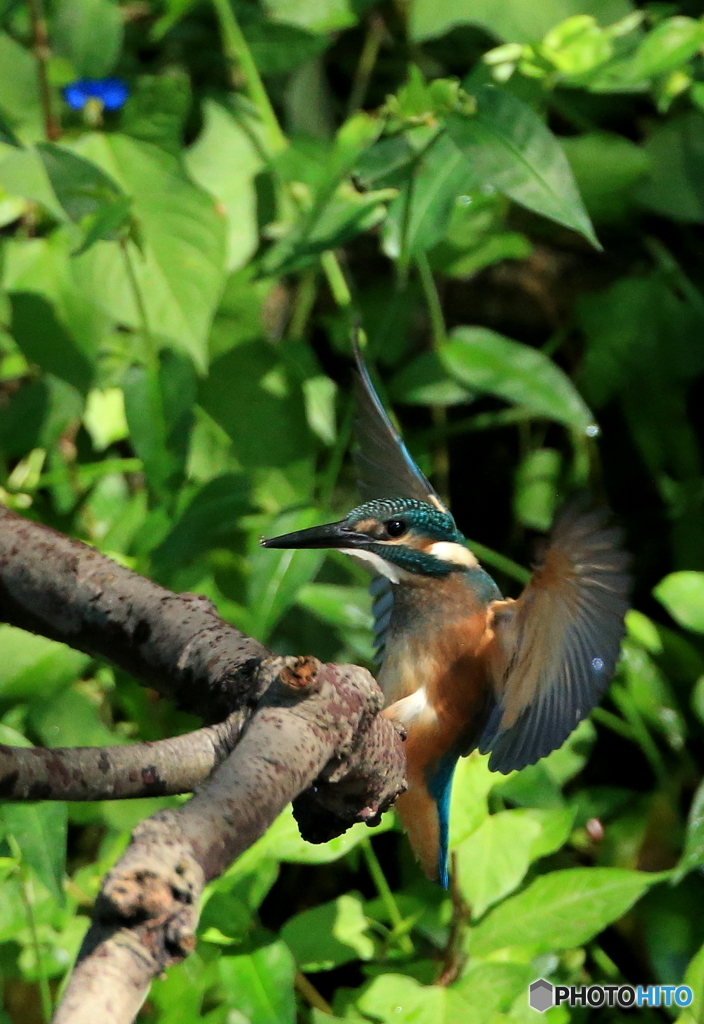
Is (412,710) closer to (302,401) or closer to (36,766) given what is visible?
(36,766)

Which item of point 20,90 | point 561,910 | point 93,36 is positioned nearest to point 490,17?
point 93,36

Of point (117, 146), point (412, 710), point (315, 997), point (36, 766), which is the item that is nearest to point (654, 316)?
point (117, 146)

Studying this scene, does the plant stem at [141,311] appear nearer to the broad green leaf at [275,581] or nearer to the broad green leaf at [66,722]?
the broad green leaf at [275,581]

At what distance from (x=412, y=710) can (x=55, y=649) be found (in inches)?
18.4

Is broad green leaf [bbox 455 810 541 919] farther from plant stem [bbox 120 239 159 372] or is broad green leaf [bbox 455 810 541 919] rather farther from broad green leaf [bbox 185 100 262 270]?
broad green leaf [bbox 185 100 262 270]

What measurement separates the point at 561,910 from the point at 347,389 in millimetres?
1089

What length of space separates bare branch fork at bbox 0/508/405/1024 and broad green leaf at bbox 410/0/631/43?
118 cm

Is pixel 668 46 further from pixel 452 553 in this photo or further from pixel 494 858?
pixel 494 858

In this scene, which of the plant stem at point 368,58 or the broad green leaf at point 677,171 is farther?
the plant stem at point 368,58

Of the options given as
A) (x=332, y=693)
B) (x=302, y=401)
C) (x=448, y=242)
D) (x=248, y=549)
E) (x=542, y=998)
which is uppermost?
(x=332, y=693)

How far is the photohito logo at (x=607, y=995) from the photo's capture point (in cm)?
147

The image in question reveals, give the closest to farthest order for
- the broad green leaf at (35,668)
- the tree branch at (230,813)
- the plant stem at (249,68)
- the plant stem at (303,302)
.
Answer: the tree branch at (230,813) → the broad green leaf at (35,668) → the plant stem at (249,68) → the plant stem at (303,302)

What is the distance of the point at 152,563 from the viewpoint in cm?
152

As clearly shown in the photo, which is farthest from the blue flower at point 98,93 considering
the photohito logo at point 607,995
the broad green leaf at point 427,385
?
the photohito logo at point 607,995
